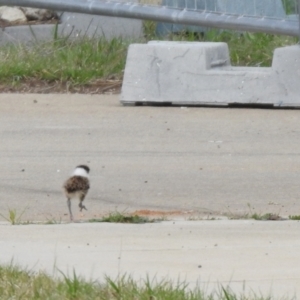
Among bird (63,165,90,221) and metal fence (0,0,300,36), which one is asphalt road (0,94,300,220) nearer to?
bird (63,165,90,221)

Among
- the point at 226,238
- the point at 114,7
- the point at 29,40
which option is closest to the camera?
the point at 226,238

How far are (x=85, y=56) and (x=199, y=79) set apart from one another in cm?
174

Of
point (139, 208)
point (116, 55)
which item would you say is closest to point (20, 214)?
point (139, 208)

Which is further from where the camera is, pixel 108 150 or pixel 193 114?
pixel 193 114

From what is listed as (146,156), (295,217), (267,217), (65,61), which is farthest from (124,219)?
→ (65,61)

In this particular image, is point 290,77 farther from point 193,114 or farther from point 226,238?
point 226,238

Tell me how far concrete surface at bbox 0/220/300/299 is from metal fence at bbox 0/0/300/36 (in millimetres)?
3912

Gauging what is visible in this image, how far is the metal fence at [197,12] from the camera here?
31.6 feet

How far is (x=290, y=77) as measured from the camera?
9.47 m

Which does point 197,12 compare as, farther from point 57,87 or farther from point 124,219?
point 124,219

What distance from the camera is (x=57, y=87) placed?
10.5 m

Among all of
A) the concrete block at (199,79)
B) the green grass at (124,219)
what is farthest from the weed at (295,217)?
the concrete block at (199,79)

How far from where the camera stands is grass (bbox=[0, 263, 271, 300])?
14.3 ft

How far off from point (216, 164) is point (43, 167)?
4.06ft
